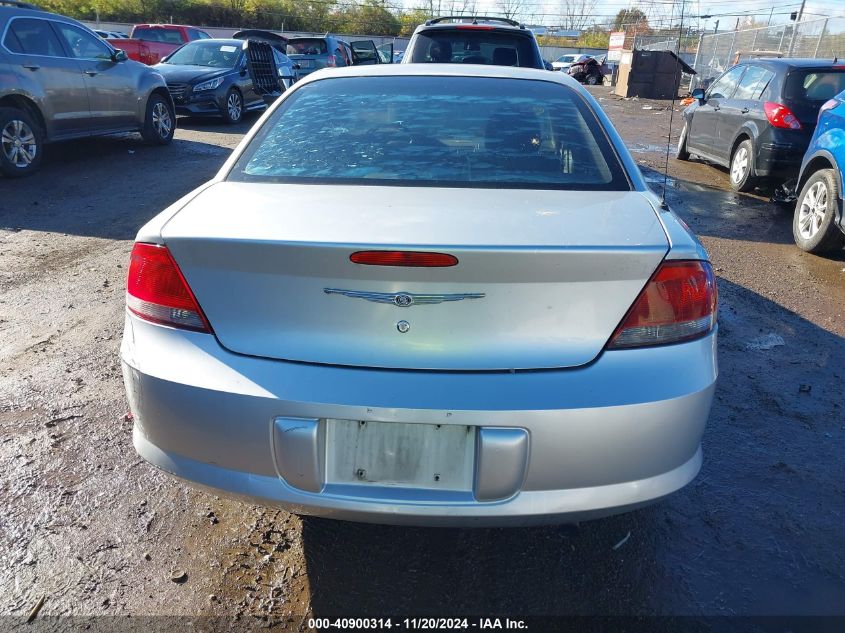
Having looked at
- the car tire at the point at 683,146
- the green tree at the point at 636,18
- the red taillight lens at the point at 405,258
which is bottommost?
the car tire at the point at 683,146

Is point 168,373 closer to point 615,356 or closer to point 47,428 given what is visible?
point 615,356

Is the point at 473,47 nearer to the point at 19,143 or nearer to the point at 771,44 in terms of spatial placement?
the point at 19,143

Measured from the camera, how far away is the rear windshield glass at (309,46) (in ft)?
55.4

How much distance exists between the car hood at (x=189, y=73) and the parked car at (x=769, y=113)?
843cm

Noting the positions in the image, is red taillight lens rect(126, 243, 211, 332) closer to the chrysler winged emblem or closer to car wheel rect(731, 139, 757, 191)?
the chrysler winged emblem

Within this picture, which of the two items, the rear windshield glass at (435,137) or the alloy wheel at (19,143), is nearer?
the rear windshield glass at (435,137)

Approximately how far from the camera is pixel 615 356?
1814 mm

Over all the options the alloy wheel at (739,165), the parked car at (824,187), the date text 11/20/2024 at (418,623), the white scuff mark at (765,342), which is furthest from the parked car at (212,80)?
the date text 11/20/2024 at (418,623)

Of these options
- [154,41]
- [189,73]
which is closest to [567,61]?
[154,41]

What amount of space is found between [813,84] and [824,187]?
2.45m

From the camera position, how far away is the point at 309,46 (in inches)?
670

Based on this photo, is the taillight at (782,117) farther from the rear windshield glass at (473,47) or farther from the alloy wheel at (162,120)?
the alloy wheel at (162,120)

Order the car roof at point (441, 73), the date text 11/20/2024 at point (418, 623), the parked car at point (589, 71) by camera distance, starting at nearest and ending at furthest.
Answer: the date text 11/20/2024 at point (418, 623), the car roof at point (441, 73), the parked car at point (589, 71)

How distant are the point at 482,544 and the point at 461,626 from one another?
0.38m
